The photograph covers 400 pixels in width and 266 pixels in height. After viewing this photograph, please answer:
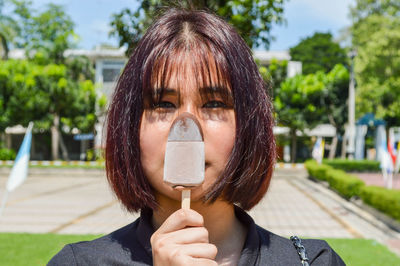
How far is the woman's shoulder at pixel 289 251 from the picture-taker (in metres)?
1.22

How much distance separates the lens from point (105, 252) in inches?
46.6

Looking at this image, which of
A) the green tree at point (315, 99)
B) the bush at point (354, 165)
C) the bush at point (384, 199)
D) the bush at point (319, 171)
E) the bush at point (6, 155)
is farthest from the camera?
the bush at point (6, 155)

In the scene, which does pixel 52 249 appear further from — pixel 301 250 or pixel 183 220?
pixel 183 220

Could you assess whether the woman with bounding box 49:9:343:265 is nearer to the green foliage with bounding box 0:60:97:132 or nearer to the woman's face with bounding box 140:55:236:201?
the woman's face with bounding box 140:55:236:201

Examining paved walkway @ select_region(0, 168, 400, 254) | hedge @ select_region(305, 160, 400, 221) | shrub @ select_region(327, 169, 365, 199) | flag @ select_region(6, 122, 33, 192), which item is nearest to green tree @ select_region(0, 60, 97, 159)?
paved walkway @ select_region(0, 168, 400, 254)

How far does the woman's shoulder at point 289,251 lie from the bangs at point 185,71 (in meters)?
0.48

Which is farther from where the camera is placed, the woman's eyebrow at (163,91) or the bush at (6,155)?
the bush at (6,155)

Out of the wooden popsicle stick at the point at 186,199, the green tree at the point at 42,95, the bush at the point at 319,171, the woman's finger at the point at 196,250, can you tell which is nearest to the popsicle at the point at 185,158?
the wooden popsicle stick at the point at 186,199

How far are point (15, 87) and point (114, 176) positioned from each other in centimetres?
2509

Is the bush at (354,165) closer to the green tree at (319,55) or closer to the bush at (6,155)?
the green tree at (319,55)

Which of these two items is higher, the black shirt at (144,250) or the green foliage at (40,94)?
the green foliage at (40,94)

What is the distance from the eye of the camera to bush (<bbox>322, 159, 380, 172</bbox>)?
20844mm

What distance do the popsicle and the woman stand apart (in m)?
0.08

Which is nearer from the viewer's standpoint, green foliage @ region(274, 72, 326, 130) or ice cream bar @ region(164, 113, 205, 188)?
ice cream bar @ region(164, 113, 205, 188)
